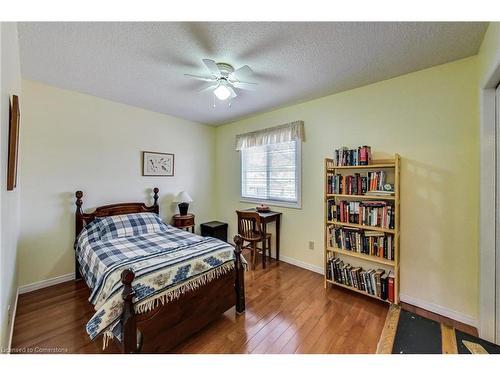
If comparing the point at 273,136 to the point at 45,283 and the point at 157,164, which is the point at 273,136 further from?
the point at 45,283

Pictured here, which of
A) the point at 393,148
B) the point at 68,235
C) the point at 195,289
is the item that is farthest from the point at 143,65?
the point at 393,148

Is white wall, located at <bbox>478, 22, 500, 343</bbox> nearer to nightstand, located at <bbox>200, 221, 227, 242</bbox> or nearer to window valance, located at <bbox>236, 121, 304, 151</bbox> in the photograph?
window valance, located at <bbox>236, 121, 304, 151</bbox>

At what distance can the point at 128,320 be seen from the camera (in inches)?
→ 51.0

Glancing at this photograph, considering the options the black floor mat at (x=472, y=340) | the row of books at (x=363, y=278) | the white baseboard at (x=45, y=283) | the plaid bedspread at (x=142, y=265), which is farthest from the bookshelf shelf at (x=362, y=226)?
the white baseboard at (x=45, y=283)

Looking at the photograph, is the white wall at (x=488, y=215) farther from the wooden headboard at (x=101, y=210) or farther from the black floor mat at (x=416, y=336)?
the wooden headboard at (x=101, y=210)

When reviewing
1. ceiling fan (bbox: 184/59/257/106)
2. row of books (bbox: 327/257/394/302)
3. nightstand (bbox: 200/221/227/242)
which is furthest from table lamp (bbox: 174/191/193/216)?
row of books (bbox: 327/257/394/302)

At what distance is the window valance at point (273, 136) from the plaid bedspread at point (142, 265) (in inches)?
72.7

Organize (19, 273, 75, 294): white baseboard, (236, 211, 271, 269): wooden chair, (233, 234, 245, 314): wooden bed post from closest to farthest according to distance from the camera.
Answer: (233, 234, 245, 314): wooden bed post, (19, 273, 75, 294): white baseboard, (236, 211, 271, 269): wooden chair

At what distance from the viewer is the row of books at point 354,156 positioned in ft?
7.25

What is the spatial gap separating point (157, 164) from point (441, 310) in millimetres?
3910

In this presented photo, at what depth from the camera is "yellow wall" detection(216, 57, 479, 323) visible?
1.84 metres

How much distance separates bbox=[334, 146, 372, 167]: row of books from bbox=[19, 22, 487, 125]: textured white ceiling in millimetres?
770

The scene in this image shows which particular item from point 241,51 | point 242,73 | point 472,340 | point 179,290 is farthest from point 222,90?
point 472,340
